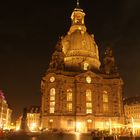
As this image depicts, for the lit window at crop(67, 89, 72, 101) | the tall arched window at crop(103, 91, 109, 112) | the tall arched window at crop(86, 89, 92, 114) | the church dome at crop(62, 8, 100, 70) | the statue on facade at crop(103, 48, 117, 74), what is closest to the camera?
the tall arched window at crop(86, 89, 92, 114)

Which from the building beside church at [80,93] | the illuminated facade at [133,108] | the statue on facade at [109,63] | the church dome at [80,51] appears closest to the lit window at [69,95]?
the building beside church at [80,93]

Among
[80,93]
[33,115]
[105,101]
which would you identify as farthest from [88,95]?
[33,115]

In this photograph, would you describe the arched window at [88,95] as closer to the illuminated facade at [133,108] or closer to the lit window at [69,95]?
the lit window at [69,95]

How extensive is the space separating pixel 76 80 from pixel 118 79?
1653cm

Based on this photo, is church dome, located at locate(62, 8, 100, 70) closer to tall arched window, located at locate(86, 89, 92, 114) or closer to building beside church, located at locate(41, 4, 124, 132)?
building beside church, located at locate(41, 4, 124, 132)

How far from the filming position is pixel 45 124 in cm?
9569

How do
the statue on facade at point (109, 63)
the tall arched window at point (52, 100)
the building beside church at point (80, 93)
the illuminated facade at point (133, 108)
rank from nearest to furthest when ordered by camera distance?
the building beside church at point (80, 93) < the tall arched window at point (52, 100) < the statue on facade at point (109, 63) < the illuminated facade at point (133, 108)

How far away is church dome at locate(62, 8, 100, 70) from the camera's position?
112562mm

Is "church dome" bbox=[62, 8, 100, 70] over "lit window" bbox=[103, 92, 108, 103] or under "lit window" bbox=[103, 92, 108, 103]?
over

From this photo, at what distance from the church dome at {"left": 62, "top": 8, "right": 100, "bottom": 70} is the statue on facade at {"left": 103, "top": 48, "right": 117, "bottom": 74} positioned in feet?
17.1

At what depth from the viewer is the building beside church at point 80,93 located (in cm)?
9684

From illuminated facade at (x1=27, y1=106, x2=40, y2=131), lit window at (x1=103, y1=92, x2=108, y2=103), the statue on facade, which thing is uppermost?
the statue on facade

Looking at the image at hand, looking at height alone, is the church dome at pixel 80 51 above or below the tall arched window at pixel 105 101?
above

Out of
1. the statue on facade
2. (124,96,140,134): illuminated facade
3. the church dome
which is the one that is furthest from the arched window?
(124,96,140,134): illuminated facade
